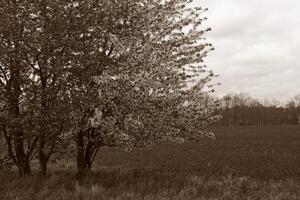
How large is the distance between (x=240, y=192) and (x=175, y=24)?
6.14 meters

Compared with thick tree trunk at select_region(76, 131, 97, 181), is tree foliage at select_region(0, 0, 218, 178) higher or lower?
higher

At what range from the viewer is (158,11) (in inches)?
570

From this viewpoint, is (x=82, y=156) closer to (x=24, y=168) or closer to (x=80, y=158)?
(x=80, y=158)

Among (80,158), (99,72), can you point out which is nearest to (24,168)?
(80,158)

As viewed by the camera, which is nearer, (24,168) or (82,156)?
(82,156)

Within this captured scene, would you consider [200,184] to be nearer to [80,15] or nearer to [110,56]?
[110,56]

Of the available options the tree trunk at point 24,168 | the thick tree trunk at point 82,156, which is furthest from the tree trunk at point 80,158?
the tree trunk at point 24,168

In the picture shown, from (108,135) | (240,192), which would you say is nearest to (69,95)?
(108,135)

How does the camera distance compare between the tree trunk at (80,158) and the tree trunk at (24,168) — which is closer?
the tree trunk at (80,158)

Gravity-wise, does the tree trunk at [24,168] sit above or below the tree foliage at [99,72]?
below

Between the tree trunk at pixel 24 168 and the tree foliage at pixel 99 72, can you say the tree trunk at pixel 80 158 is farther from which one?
the tree trunk at pixel 24 168

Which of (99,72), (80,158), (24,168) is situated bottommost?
(24,168)

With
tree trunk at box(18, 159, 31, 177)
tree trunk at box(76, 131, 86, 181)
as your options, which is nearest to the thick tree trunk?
tree trunk at box(76, 131, 86, 181)

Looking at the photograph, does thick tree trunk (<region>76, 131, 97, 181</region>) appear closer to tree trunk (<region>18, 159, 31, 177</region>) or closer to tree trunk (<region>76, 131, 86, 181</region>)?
tree trunk (<region>76, 131, 86, 181</region>)
